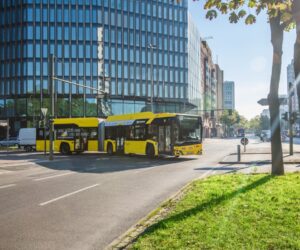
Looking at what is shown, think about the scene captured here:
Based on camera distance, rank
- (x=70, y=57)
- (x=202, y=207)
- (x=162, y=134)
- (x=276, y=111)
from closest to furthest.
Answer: (x=202, y=207)
(x=276, y=111)
(x=162, y=134)
(x=70, y=57)

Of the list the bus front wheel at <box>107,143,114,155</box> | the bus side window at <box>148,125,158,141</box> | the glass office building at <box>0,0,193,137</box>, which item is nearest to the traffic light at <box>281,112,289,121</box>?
the bus side window at <box>148,125,158,141</box>

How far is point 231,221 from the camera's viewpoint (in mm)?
A: 6129

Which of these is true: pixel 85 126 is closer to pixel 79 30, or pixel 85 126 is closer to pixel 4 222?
pixel 4 222

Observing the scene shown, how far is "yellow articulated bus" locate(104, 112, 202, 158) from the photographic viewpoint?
850 inches

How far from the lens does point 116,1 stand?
68.6 meters

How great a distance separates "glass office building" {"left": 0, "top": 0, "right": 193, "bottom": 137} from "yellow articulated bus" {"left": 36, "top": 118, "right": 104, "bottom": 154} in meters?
32.3

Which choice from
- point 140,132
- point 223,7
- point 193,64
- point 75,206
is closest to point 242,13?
point 223,7

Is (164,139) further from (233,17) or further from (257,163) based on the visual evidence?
(233,17)

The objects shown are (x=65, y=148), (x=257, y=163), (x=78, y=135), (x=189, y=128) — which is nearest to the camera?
(x=257, y=163)

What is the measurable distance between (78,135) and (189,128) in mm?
11474

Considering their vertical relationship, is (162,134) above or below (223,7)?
below

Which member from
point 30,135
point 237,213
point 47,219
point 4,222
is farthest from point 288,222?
point 30,135

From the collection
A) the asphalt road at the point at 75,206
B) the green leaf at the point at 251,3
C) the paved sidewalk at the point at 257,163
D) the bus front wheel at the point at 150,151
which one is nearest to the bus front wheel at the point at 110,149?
the bus front wheel at the point at 150,151

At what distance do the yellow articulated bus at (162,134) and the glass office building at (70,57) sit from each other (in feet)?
124
